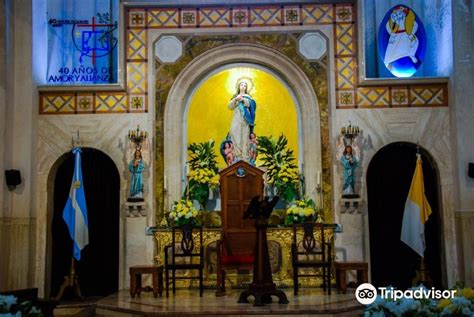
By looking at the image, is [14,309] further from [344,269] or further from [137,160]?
[137,160]

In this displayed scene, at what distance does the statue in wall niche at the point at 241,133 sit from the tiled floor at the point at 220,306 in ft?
8.38

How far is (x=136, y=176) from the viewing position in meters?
10.9

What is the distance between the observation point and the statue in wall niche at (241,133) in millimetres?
11359

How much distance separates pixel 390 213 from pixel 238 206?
3088 millimetres

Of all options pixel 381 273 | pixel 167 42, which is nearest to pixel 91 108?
pixel 167 42

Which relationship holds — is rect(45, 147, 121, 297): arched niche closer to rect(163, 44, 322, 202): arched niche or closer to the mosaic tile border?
the mosaic tile border

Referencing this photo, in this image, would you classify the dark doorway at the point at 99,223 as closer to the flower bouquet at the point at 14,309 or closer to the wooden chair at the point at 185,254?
the wooden chair at the point at 185,254

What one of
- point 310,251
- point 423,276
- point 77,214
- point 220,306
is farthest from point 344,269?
point 77,214

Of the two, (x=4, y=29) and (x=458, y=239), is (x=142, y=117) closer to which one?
(x=4, y=29)

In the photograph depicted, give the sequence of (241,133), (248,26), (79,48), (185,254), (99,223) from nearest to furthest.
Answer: (185,254)
(241,133)
(248,26)
(99,223)
(79,48)

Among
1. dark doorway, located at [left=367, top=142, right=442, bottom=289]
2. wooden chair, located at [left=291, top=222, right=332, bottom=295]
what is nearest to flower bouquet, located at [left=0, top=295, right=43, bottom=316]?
wooden chair, located at [left=291, top=222, right=332, bottom=295]

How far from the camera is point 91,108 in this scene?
37.2 feet

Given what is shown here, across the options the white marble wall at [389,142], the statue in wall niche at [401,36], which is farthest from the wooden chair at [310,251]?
the statue in wall niche at [401,36]

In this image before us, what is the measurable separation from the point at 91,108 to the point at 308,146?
12.7 feet
